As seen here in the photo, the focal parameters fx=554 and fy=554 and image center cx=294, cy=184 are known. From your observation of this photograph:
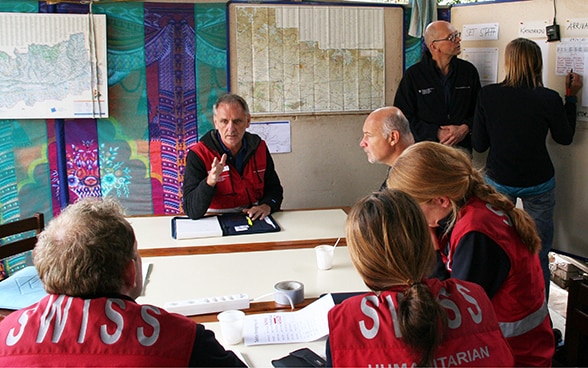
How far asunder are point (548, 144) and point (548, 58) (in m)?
0.56

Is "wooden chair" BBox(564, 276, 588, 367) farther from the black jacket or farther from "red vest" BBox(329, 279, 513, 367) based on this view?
the black jacket

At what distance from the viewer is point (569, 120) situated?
336 centimetres

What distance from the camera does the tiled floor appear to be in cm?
347

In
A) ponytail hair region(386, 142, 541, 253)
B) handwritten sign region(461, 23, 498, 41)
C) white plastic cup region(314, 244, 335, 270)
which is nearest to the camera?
ponytail hair region(386, 142, 541, 253)

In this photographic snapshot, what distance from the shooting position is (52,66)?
12.1 ft

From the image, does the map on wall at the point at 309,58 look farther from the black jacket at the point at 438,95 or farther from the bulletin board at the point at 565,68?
the bulletin board at the point at 565,68

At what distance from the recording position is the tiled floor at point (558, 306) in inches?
137

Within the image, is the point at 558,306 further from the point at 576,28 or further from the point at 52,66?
the point at 52,66

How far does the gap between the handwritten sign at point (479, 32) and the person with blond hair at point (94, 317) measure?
136 inches

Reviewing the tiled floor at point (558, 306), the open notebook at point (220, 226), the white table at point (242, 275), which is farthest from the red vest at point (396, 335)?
the tiled floor at point (558, 306)

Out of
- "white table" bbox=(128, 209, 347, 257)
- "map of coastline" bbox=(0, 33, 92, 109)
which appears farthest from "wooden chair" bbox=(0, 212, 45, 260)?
"map of coastline" bbox=(0, 33, 92, 109)

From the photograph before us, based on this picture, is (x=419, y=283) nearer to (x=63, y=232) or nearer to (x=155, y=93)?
(x=63, y=232)

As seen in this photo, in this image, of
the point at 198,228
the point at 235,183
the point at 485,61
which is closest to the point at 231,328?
the point at 198,228

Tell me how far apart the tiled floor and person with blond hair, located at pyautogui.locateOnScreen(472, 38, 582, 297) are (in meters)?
0.27
